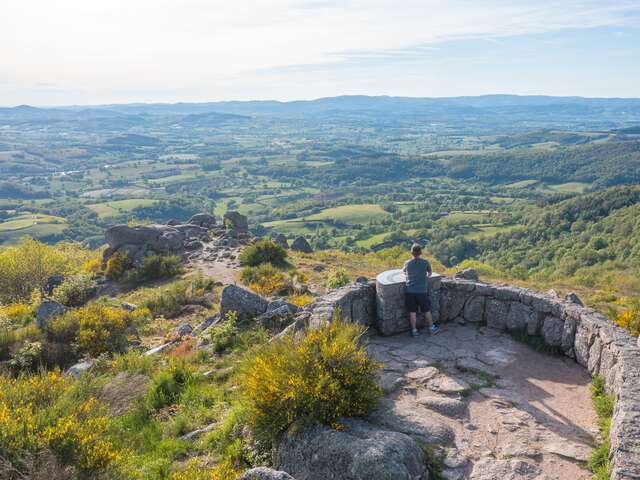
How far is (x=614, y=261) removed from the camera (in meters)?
48.7

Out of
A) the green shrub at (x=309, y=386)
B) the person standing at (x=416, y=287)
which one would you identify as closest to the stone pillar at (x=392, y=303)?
the person standing at (x=416, y=287)

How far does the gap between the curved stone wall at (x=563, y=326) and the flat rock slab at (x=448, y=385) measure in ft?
7.30

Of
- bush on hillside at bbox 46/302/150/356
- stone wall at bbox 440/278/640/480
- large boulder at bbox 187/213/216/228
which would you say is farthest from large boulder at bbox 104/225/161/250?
stone wall at bbox 440/278/640/480

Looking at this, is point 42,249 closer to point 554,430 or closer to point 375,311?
point 375,311

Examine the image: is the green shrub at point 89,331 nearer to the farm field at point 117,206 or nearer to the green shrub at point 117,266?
the green shrub at point 117,266

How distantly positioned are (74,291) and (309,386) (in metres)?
17.4

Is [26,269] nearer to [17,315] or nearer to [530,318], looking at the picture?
[17,315]

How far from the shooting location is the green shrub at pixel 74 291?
19.6m

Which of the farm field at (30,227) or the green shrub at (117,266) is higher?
the green shrub at (117,266)

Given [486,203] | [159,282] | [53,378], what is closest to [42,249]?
[159,282]

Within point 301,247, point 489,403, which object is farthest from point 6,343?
point 301,247

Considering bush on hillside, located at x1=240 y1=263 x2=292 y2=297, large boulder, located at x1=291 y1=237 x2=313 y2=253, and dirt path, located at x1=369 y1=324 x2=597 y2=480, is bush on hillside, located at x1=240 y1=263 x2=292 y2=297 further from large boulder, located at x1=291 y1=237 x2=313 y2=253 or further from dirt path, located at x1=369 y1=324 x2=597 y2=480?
large boulder, located at x1=291 y1=237 x2=313 y2=253

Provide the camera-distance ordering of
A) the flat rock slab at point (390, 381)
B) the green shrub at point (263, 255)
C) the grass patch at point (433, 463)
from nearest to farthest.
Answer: the grass patch at point (433, 463)
the flat rock slab at point (390, 381)
the green shrub at point (263, 255)

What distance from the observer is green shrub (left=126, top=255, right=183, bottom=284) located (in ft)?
75.0
